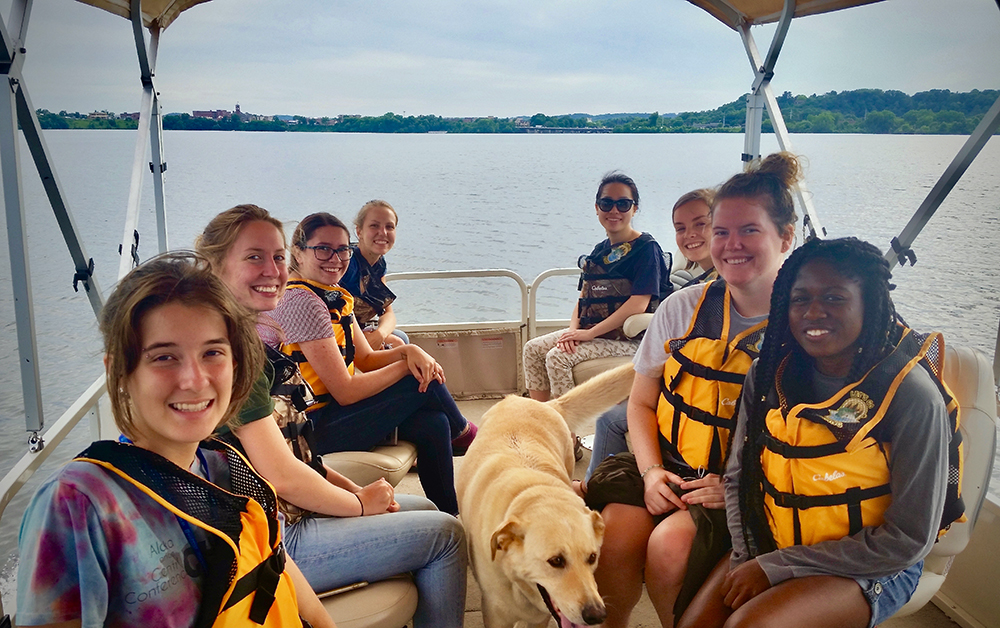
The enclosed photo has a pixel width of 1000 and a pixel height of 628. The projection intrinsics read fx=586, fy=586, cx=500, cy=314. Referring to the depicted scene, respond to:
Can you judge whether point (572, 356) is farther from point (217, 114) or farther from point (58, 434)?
point (217, 114)

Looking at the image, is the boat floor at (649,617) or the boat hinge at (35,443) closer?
the boat hinge at (35,443)

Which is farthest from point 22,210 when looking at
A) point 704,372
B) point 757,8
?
point 757,8

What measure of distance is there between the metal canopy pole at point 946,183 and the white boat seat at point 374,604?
2.29 m

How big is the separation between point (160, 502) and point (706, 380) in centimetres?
149

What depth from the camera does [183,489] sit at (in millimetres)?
1096

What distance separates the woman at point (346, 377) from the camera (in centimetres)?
239

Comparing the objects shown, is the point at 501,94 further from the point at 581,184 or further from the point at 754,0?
the point at 754,0

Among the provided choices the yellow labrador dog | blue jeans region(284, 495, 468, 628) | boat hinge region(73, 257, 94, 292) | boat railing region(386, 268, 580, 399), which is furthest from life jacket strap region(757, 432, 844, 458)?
boat railing region(386, 268, 580, 399)

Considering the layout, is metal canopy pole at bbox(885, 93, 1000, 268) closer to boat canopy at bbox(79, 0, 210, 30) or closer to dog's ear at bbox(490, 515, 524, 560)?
dog's ear at bbox(490, 515, 524, 560)

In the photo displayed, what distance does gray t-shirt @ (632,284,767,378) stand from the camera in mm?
2004

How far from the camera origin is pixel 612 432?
109 inches

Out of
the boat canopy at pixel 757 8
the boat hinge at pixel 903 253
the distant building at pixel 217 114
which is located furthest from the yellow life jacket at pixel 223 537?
the distant building at pixel 217 114

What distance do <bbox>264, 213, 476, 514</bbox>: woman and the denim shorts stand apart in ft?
5.71

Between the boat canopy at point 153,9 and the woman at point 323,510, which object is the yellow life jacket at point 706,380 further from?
the boat canopy at point 153,9
